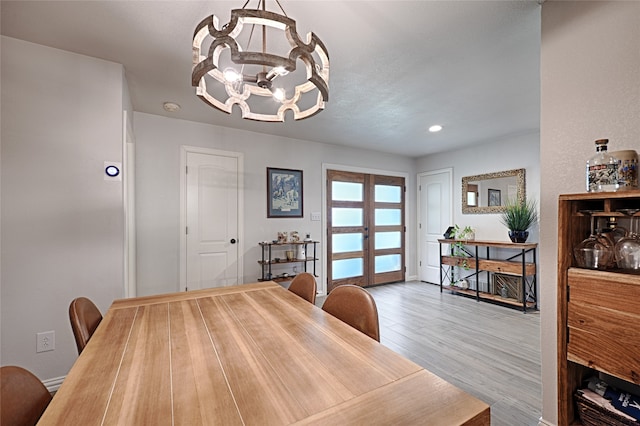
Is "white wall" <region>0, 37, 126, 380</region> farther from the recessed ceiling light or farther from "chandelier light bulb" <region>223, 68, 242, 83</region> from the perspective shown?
"chandelier light bulb" <region>223, 68, 242, 83</region>

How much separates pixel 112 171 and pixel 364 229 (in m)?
3.70

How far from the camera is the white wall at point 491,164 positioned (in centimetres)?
385

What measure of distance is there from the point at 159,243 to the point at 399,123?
321cm

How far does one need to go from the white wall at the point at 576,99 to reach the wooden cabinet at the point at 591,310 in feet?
0.52

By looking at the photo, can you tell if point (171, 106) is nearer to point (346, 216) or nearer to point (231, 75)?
point (231, 75)

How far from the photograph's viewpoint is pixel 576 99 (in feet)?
4.66

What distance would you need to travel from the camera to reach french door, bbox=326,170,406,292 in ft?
15.1

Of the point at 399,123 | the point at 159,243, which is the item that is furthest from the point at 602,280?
the point at 159,243

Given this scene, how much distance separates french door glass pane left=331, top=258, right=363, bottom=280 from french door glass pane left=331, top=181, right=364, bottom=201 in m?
1.06

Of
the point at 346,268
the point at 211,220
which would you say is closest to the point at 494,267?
→ the point at 346,268

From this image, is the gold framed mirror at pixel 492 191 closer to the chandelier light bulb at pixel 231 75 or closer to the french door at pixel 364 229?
the french door at pixel 364 229

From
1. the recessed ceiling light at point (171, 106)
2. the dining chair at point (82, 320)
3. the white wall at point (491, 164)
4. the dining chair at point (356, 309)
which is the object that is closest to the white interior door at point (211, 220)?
the recessed ceiling light at point (171, 106)

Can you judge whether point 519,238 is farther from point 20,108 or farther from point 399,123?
point 20,108

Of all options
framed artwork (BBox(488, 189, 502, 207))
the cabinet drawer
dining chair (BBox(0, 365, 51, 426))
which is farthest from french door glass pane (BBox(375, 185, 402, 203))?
dining chair (BBox(0, 365, 51, 426))
